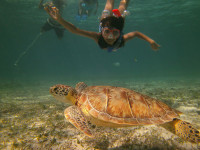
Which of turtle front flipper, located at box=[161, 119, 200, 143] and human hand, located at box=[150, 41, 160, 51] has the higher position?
human hand, located at box=[150, 41, 160, 51]

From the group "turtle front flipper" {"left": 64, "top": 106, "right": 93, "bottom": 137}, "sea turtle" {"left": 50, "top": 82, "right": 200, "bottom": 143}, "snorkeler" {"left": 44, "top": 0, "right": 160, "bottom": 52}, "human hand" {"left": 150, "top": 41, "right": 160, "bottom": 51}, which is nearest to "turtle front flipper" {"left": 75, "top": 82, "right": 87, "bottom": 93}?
"sea turtle" {"left": 50, "top": 82, "right": 200, "bottom": 143}

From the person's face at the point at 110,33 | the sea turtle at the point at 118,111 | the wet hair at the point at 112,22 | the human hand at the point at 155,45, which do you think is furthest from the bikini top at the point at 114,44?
the sea turtle at the point at 118,111

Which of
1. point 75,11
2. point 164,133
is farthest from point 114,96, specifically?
point 75,11

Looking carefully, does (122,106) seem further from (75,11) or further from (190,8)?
(190,8)

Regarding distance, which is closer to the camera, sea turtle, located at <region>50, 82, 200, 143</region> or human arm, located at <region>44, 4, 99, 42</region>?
sea turtle, located at <region>50, 82, 200, 143</region>

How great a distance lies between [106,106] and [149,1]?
21364 mm

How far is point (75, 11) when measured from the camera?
69.4 feet

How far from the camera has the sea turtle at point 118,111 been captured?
2.13 meters

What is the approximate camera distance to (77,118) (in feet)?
7.23

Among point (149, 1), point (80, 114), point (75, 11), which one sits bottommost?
point (80, 114)

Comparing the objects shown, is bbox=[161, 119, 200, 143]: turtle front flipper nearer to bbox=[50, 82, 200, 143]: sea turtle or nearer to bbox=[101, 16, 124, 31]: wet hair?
bbox=[50, 82, 200, 143]: sea turtle

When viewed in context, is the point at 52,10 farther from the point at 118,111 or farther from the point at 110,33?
the point at 118,111

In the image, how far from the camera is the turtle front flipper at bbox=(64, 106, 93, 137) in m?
2.02

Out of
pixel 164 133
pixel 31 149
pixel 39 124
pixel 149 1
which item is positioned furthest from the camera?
pixel 149 1
